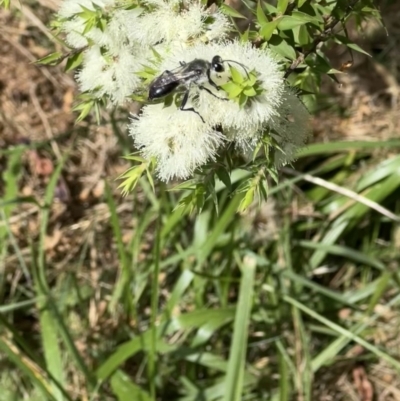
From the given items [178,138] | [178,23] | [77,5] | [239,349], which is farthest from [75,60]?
[239,349]

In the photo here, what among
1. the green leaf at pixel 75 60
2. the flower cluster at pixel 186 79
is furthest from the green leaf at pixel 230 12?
the green leaf at pixel 75 60

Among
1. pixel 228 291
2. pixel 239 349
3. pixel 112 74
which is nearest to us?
pixel 112 74

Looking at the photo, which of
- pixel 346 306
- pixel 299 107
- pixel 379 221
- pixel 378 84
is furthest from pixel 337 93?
pixel 299 107

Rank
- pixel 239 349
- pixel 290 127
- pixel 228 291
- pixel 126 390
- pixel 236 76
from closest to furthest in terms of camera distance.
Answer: pixel 236 76 → pixel 290 127 → pixel 239 349 → pixel 126 390 → pixel 228 291

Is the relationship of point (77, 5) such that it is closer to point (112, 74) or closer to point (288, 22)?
point (112, 74)

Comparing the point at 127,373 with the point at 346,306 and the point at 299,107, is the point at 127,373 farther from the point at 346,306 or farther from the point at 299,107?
the point at 299,107

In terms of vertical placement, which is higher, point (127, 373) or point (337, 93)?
point (337, 93)

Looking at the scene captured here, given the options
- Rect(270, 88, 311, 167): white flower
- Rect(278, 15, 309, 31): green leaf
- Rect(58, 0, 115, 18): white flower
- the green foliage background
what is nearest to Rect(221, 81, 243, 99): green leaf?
Rect(270, 88, 311, 167): white flower

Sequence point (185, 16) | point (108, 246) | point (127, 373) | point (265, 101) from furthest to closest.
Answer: point (108, 246) < point (127, 373) < point (185, 16) < point (265, 101)
